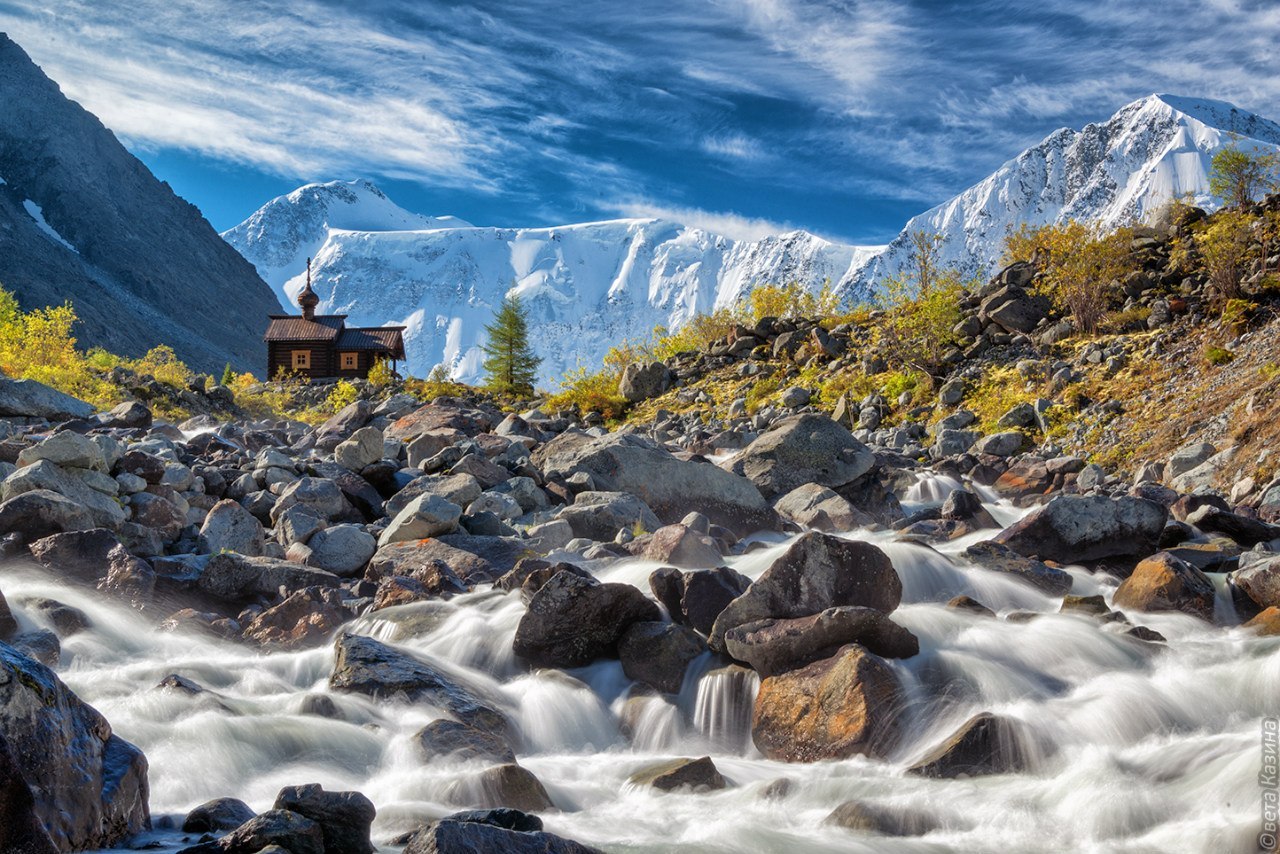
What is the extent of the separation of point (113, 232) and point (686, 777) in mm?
186008

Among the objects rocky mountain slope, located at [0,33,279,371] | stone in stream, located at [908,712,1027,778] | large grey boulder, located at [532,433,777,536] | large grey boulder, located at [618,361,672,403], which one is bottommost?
stone in stream, located at [908,712,1027,778]

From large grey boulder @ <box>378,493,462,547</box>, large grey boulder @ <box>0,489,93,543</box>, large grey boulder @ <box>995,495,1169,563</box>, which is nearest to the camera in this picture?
large grey boulder @ <box>0,489,93,543</box>

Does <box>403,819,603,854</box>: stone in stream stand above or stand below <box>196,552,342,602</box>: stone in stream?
below

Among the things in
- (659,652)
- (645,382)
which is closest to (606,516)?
(659,652)

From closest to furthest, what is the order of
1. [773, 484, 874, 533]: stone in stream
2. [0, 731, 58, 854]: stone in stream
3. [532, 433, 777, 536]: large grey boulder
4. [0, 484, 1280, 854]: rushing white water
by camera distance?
[0, 731, 58, 854]: stone in stream, [0, 484, 1280, 854]: rushing white water, [773, 484, 874, 533]: stone in stream, [532, 433, 777, 536]: large grey boulder

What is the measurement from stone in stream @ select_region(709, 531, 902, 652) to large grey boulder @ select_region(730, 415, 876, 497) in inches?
306

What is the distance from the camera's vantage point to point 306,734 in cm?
684

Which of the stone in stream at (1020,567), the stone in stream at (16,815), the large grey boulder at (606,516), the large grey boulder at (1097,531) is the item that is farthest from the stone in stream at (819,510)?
the stone in stream at (16,815)

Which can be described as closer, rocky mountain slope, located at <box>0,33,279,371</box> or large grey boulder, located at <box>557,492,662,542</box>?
large grey boulder, located at <box>557,492,662,542</box>

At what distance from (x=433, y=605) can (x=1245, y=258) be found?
20.2m

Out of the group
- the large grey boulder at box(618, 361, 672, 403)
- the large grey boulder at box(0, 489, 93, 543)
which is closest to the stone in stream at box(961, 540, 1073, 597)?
the large grey boulder at box(0, 489, 93, 543)

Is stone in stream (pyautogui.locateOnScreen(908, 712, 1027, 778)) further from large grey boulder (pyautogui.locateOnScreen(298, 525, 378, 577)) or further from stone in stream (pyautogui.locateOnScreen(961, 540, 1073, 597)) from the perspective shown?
large grey boulder (pyautogui.locateOnScreen(298, 525, 378, 577))

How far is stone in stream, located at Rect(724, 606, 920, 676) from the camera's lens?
7215mm

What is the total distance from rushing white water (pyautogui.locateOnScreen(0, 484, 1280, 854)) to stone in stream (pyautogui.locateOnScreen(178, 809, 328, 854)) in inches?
32.2
